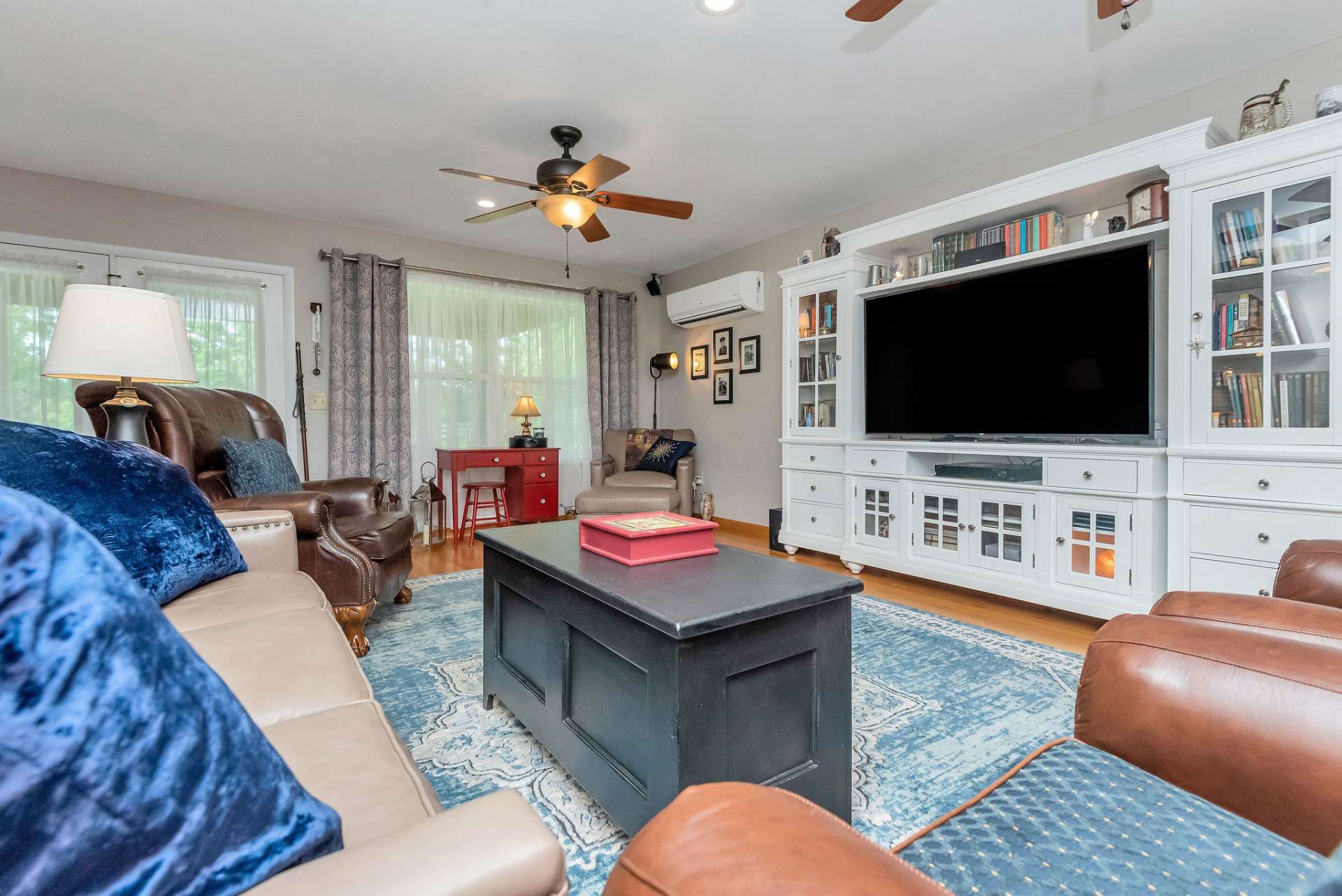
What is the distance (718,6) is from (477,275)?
3382 mm

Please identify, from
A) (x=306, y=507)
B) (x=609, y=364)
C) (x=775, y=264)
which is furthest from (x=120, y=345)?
(x=775, y=264)

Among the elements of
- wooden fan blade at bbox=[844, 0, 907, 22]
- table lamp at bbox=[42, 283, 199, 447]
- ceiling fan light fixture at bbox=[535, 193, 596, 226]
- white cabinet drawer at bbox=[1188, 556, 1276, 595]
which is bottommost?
white cabinet drawer at bbox=[1188, 556, 1276, 595]

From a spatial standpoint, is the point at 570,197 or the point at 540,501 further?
the point at 540,501

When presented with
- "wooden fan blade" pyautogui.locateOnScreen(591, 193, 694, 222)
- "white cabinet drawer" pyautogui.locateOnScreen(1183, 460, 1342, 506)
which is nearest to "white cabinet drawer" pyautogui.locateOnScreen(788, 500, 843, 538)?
"white cabinet drawer" pyautogui.locateOnScreen(1183, 460, 1342, 506)

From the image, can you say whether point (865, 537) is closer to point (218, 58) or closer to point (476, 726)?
point (476, 726)

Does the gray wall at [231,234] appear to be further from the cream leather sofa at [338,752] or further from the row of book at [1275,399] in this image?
the row of book at [1275,399]

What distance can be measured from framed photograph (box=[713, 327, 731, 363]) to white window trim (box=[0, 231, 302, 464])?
10.8 feet

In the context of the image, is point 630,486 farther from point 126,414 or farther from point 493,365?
point 126,414

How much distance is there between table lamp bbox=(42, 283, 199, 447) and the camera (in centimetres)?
203

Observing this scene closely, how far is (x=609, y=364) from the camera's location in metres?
5.70

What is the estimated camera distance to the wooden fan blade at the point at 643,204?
9.82 ft

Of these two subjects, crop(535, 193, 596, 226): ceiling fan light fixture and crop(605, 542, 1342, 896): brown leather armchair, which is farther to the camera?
crop(535, 193, 596, 226): ceiling fan light fixture

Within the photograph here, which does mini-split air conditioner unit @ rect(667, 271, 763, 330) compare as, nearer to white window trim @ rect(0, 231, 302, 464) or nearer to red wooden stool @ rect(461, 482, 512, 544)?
red wooden stool @ rect(461, 482, 512, 544)

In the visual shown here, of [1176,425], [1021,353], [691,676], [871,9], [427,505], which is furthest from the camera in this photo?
[427,505]
